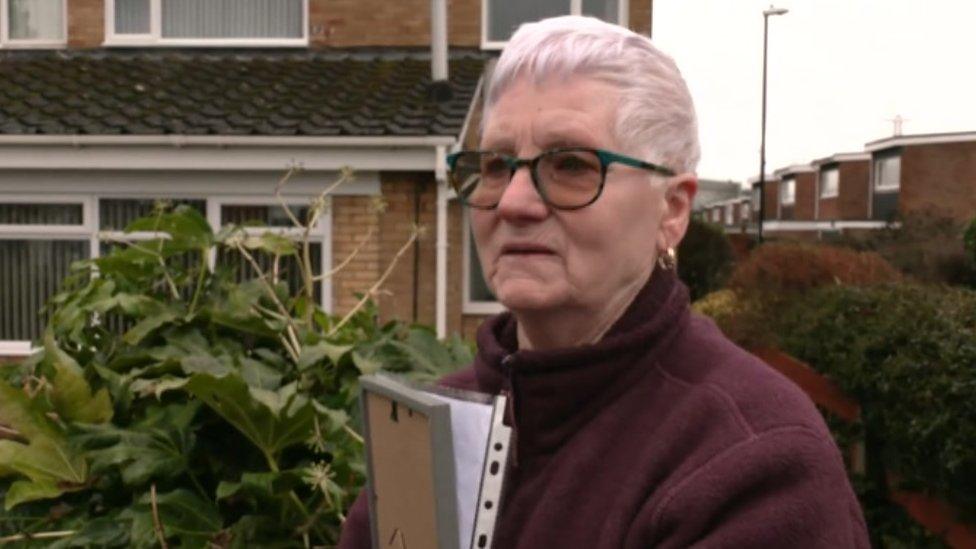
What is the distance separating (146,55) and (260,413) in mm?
11643

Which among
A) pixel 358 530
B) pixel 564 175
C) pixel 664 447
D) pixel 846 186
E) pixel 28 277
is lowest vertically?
pixel 28 277

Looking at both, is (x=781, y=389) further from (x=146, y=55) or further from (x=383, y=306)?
(x=146, y=55)

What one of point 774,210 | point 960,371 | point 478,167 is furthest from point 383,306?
point 774,210

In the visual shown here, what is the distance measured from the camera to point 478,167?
5.93ft

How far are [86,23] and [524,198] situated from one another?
1397cm

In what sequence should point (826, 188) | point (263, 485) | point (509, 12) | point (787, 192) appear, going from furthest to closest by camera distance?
point (787, 192) → point (826, 188) → point (509, 12) → point (263, 485)

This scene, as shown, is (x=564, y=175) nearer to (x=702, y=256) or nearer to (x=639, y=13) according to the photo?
(x=639, y=13)

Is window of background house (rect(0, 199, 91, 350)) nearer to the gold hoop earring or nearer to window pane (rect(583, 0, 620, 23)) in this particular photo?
window pane (rect(583, 0, 620, 23))

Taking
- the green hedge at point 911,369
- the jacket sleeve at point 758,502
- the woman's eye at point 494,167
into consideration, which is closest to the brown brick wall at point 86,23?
the green hedge at point 911,369

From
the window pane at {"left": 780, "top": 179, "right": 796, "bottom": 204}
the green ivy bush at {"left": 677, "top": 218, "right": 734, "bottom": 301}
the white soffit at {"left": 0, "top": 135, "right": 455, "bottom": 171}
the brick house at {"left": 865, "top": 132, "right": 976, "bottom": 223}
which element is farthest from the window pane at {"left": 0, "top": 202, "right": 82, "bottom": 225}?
the window pane at {"left": 780, "top": 179, "right": 796, "bottom": 204}

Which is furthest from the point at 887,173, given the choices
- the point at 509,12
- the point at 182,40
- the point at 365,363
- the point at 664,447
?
the point at 664,447

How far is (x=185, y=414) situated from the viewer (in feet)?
11.9

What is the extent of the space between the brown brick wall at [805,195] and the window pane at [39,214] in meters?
53.6

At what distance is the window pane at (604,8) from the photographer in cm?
1427
